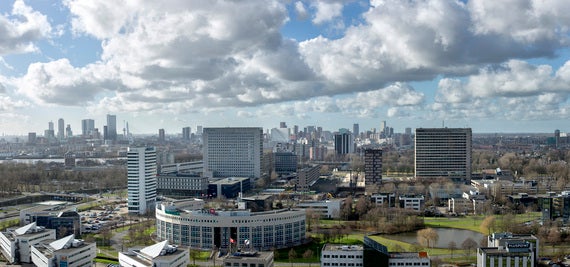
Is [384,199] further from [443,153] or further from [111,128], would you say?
[111,128]

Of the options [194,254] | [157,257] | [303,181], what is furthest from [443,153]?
[157,257]

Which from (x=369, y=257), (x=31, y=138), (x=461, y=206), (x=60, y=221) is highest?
(x=31, y=138)

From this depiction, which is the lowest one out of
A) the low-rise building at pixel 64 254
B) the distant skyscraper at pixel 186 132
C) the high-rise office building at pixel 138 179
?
the low-rise building at pixel 64 254

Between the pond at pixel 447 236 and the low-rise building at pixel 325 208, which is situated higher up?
the low-rise building at pixel 325 208

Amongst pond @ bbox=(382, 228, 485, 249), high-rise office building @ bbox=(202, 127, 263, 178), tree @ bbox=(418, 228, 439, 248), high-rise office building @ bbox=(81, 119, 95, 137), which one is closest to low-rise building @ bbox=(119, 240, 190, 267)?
tree @ bbox=(418, 228, 439, 248)

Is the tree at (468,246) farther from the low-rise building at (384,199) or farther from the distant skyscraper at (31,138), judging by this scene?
the distant skyscraper at (31,138)

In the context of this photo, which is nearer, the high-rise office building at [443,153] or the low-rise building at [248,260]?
the low-rise building at [248,260]

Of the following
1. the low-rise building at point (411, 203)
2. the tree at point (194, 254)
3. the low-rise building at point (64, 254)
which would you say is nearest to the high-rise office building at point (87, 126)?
the low-rise building at point (411, 203)
